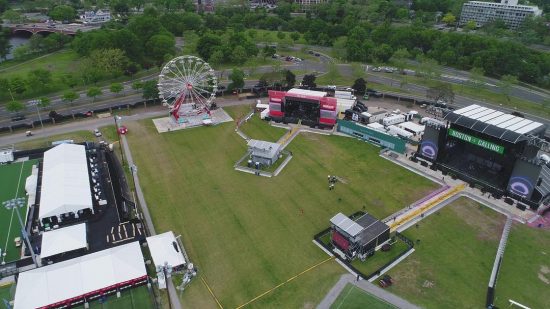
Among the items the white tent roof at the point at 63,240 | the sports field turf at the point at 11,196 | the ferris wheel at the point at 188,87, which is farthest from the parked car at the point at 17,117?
the white tent roof at the point at 63,240

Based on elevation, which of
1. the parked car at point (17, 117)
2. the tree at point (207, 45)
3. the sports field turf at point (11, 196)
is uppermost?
the tree at point (207, 45)

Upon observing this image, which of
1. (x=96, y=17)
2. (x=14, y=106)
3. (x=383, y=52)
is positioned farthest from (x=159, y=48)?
(x=96, y=17)

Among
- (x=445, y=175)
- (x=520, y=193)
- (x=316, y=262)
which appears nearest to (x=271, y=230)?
(x=316, y=262)

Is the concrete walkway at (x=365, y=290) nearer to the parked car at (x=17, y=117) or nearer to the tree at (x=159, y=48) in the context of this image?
the parked car at (x=17, y=117)

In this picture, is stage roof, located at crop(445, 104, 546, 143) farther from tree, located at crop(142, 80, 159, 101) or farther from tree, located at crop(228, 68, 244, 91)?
tree, located at crop(142, 80, 159, 101)

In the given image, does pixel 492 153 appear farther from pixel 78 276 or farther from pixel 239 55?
pixel 239 55

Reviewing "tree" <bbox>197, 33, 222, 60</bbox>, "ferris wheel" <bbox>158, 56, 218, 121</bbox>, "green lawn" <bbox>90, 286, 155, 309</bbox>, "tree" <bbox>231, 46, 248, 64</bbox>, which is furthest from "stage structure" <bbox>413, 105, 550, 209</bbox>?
"tree" <bbox>197, 33, 222, 60</bbox>
